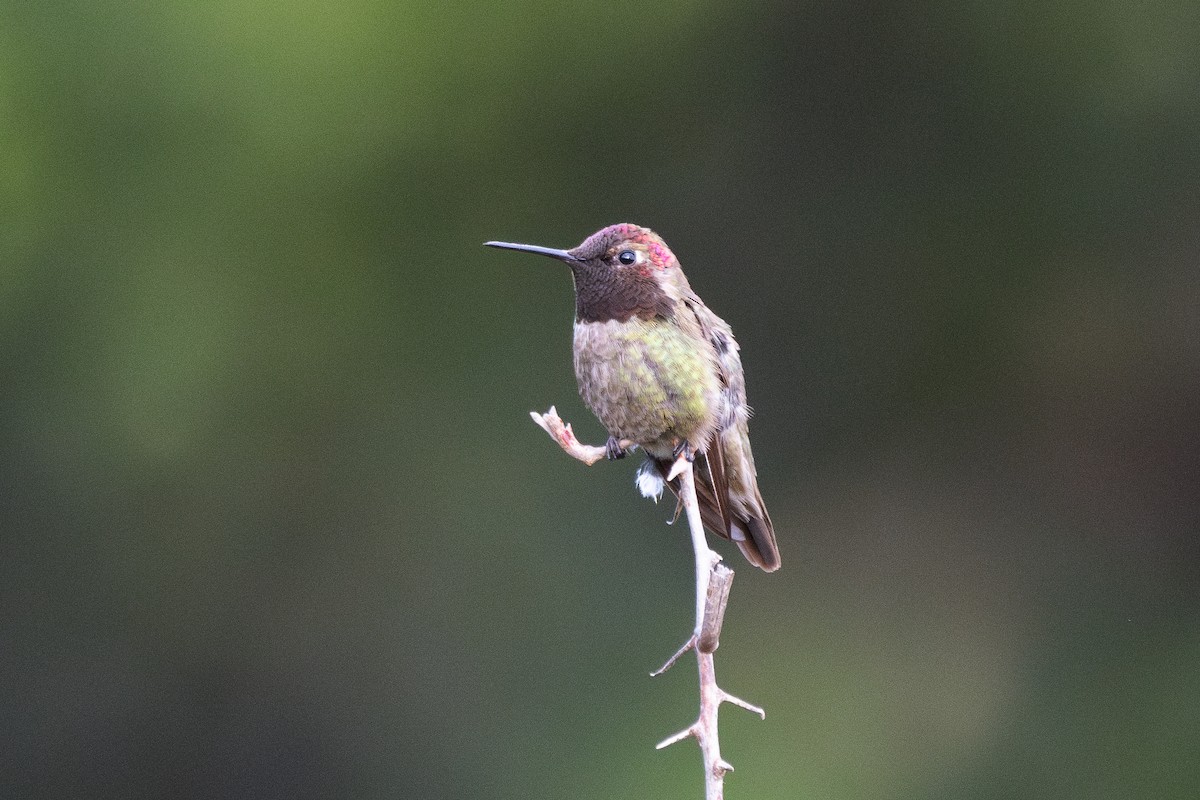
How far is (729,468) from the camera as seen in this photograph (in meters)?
2.45

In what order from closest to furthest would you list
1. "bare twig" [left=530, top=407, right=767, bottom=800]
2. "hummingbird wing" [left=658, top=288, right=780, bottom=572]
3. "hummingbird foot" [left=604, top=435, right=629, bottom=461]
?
1. "bare twig" [left=530, top=407, right=767, bottom=800]
2. "hummingbird foot" [left=604, top=435, right=629, bottom=461]
3. "hummingbird wing" [left=658, top=288, right=780, bottom=572]

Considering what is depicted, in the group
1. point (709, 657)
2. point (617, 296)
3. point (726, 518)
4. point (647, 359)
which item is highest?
point (617, 296)

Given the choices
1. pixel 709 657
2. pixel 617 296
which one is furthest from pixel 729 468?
pixel 709 657

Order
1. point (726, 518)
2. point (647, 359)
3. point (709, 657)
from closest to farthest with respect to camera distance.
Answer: point (709, 657)
point (647, 359)
point (726, 518)

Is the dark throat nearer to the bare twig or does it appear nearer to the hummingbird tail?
the hummingbird tail

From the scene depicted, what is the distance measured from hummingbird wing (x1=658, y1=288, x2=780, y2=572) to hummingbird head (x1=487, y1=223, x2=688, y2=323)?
0.26 ft

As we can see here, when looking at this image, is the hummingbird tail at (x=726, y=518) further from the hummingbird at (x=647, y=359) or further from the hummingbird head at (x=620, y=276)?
the hummingbird head at (x=620, y=276)

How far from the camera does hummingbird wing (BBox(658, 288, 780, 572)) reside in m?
2.34

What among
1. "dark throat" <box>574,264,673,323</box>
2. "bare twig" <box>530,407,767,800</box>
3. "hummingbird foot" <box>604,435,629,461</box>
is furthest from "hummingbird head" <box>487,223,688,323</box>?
"bare twig" <box>530,407,767,800</box>

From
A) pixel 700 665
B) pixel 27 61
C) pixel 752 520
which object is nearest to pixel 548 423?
pixel 700 665

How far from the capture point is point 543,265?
4.91 meters

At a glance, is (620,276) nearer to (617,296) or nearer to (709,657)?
(617,296)

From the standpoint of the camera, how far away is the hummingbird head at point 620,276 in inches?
88.8

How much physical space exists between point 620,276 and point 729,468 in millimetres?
434
